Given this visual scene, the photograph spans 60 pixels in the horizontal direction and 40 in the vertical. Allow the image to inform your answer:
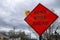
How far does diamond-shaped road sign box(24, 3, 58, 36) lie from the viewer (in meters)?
10.1

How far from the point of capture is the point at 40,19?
33.1 ft

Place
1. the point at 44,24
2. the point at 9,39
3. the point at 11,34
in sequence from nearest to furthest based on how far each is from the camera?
1. the point at 44,24
2. the point at 9,39
3. the point at 11,34

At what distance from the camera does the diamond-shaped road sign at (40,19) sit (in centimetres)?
1009

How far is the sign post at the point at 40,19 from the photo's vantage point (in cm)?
1009

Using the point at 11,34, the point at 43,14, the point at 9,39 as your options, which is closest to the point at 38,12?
the point at 43,14

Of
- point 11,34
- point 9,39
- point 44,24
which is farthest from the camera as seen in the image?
point 11,34

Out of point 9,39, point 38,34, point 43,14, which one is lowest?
point 38,34

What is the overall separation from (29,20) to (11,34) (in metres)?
104

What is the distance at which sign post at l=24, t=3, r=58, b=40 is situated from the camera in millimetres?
10094

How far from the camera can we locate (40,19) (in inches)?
397

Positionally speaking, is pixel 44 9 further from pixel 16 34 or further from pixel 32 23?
pixel 16 34

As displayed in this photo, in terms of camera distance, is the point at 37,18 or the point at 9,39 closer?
the point at 37,18

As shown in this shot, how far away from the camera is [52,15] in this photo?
33.9 feet

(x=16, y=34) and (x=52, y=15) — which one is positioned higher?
(x=16, y=34)
